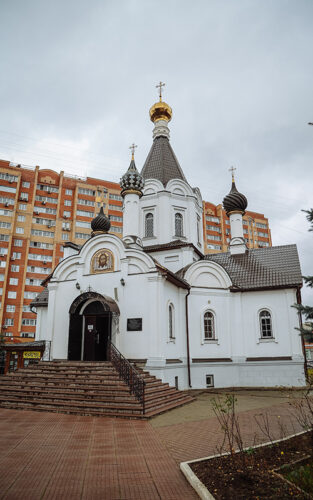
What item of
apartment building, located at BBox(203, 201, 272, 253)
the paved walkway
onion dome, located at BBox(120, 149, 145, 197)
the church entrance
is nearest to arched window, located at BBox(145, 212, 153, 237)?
onion dome, located at BBox(120, 149, 145, 197)

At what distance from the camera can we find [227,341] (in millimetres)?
16938

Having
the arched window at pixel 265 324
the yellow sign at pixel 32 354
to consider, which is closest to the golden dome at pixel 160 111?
the arched window at pixel 265 324

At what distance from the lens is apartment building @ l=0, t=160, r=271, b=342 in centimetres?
4209

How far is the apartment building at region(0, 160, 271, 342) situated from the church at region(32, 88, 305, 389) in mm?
23947

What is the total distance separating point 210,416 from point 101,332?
7086mm

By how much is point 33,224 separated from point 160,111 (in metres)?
29.0

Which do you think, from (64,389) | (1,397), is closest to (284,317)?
(64,389)

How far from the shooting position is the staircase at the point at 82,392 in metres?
10.0

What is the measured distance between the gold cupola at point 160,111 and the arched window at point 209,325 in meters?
13.4

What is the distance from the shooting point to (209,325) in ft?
55.7

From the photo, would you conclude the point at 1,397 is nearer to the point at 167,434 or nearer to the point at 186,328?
the point at 167,434

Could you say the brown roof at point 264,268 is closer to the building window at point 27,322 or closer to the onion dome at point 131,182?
the onion dome at point 131,182

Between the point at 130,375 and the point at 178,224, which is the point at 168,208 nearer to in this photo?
the point at 178,224

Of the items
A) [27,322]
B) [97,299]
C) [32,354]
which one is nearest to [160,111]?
[97,299]
